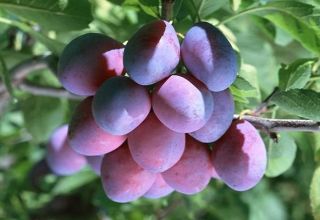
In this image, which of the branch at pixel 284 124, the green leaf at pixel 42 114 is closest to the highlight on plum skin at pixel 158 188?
the branch at pixel 284 124

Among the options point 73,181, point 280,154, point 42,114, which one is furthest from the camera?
point 73,181

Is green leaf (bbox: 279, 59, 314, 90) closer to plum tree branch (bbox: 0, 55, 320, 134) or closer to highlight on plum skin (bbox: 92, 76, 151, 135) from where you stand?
plum tree branch (bbox: 0, 55, 320, 134)

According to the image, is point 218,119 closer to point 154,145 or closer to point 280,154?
point 154,145

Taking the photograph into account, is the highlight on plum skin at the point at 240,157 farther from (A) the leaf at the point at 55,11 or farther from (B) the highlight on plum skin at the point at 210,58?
(A) the leaf at the point at 55,11

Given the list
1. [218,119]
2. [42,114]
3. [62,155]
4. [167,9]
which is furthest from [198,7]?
[42,114]

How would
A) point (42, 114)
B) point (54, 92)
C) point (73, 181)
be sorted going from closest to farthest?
point (54, 92)
point (42, 114)
point (73, 181)

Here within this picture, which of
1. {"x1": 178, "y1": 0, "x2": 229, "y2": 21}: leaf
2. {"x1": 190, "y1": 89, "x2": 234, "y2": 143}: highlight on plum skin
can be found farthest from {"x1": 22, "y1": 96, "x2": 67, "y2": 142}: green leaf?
{"x1": 190, "y1": 89, "x2": 234, "y2": 143}: highlight on plum skin

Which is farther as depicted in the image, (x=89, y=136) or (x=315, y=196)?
(x=315, y=196)
